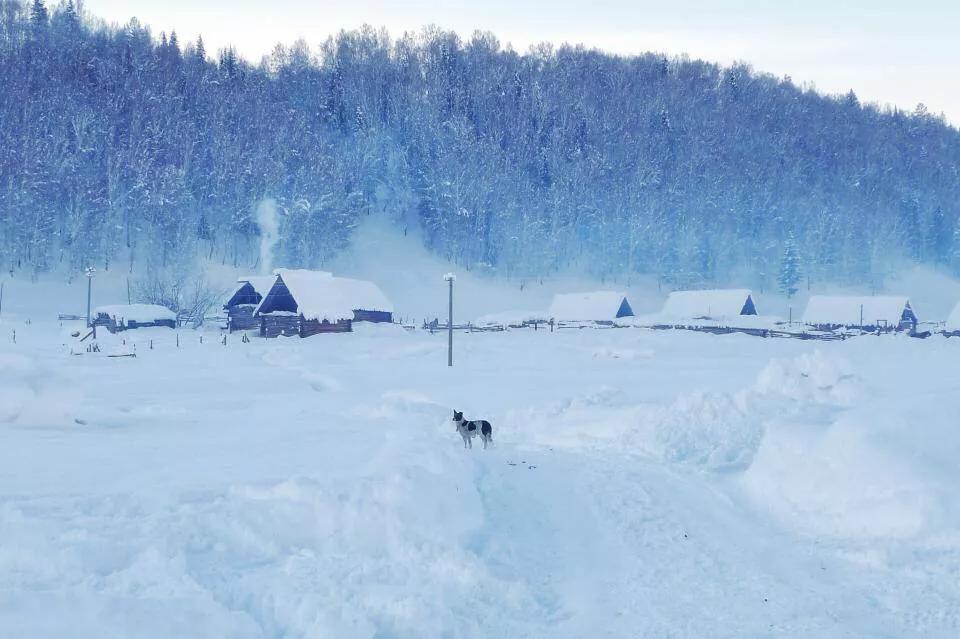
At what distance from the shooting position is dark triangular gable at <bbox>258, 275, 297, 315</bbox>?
55969 mm

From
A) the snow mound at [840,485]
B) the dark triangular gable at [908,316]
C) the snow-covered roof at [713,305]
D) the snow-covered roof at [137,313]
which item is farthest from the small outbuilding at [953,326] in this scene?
the snow-covered roof at [137,313]

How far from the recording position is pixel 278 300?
2218 inches

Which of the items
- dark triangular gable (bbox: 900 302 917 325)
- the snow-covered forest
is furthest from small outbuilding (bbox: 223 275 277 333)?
dark triangular gable (bbox: 900 302 917 325)

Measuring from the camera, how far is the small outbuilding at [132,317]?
189 feet

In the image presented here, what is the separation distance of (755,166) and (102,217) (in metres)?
89.5

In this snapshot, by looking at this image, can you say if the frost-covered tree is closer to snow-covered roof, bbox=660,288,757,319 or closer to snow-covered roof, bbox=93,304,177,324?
snow-covered roof, bbox=660,288,757,319

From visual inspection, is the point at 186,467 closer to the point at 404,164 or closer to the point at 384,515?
the point at 384,515

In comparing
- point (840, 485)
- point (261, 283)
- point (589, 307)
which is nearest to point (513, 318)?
point (589, 307)

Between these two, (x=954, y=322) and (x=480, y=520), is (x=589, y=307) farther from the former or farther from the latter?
(x=480, y=520)

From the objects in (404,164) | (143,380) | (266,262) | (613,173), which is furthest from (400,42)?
(143,380)

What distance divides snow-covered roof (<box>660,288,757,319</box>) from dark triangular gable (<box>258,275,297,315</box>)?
37.9 m

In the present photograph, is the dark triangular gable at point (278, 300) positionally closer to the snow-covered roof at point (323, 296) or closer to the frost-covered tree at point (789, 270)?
the snow-covered roof at point (323, 296)

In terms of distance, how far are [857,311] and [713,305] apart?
552 inches

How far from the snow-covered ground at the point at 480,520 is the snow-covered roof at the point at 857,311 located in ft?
202
